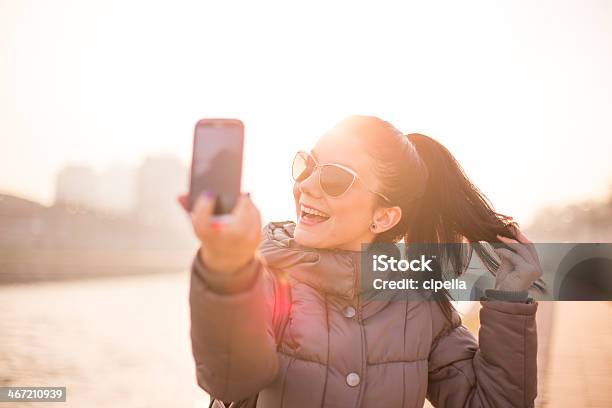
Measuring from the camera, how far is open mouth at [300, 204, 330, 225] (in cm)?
213

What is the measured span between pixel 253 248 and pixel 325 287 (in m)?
0.79

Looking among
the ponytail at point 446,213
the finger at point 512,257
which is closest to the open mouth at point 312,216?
the ponytail at point 446,213

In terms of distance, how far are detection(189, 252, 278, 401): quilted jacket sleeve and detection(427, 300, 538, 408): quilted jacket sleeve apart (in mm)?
830

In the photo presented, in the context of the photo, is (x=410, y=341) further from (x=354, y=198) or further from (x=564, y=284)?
(x=564, y=284)

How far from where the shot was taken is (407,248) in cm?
250

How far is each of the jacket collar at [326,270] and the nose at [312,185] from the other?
20 cm

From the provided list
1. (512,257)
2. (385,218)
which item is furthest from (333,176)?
(512,257)

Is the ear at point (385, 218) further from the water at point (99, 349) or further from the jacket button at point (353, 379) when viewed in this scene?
the water at point (99, 349)

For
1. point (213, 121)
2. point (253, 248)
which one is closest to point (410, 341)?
point (253, 248)

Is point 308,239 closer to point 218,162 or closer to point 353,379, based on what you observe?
point 353,379

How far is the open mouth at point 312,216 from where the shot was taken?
2133 mm

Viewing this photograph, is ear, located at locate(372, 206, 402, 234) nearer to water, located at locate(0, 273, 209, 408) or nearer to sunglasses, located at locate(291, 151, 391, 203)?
sunglasses, located at locate(291, 151, 391, 203)

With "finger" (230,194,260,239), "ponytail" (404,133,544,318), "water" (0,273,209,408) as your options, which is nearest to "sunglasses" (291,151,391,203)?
"ponytail" (404,133,544,318)

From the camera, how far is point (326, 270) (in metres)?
2.04
